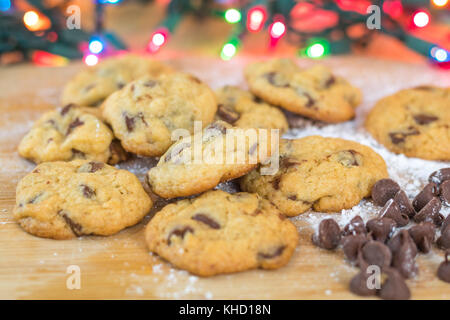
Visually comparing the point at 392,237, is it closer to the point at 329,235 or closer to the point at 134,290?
the point at 329,235

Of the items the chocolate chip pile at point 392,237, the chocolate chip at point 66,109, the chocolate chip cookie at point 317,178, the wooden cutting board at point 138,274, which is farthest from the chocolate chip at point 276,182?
the chocolate chip at point 66,109

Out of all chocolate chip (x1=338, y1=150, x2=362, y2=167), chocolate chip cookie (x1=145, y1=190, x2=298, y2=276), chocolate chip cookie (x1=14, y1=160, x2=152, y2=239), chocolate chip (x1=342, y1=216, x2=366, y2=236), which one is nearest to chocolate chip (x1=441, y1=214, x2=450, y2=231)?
chocolate chip (x1=342, y1=216, x2=366, y2=236)

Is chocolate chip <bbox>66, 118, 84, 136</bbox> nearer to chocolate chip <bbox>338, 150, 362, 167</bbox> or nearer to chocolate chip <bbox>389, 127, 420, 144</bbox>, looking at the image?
chocolate chip <bbox>338, 150, 362, 167</bbox>

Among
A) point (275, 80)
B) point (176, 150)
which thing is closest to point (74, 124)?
point (176, 150)

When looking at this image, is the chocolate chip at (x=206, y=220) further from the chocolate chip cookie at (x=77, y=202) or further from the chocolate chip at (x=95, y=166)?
the chocolate chip at (x=95, y=166)

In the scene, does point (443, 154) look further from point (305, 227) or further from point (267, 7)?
point (267, 7)
